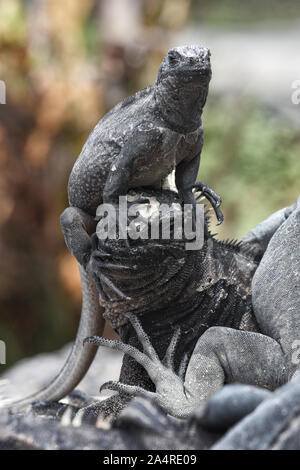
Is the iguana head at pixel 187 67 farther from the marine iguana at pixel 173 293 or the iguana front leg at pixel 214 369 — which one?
the iguana front leg at pixel 214 369

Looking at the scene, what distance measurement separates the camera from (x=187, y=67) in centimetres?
203

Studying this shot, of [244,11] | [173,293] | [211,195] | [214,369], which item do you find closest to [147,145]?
[211,195]

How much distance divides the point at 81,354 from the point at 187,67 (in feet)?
4.27

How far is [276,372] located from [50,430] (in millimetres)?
843

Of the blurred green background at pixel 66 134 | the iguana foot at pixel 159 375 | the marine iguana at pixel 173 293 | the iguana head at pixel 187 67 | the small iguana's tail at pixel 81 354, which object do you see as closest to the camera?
the iguana head at pixel 187 67

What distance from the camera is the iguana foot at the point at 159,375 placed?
2.14m

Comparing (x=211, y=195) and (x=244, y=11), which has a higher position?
(x=244, y=11)

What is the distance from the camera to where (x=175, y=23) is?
783 centimetres

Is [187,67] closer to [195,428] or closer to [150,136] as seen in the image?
[150,136]

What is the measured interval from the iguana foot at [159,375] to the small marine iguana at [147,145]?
318 millimetres

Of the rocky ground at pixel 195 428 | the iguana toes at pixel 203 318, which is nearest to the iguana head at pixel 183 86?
the iguana toes at pixel 203 318

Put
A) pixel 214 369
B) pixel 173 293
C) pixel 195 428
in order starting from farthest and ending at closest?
pixel 173 293
pixel 214 369
pixel 195 428

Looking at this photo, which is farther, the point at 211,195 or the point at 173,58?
the point at 211,195
